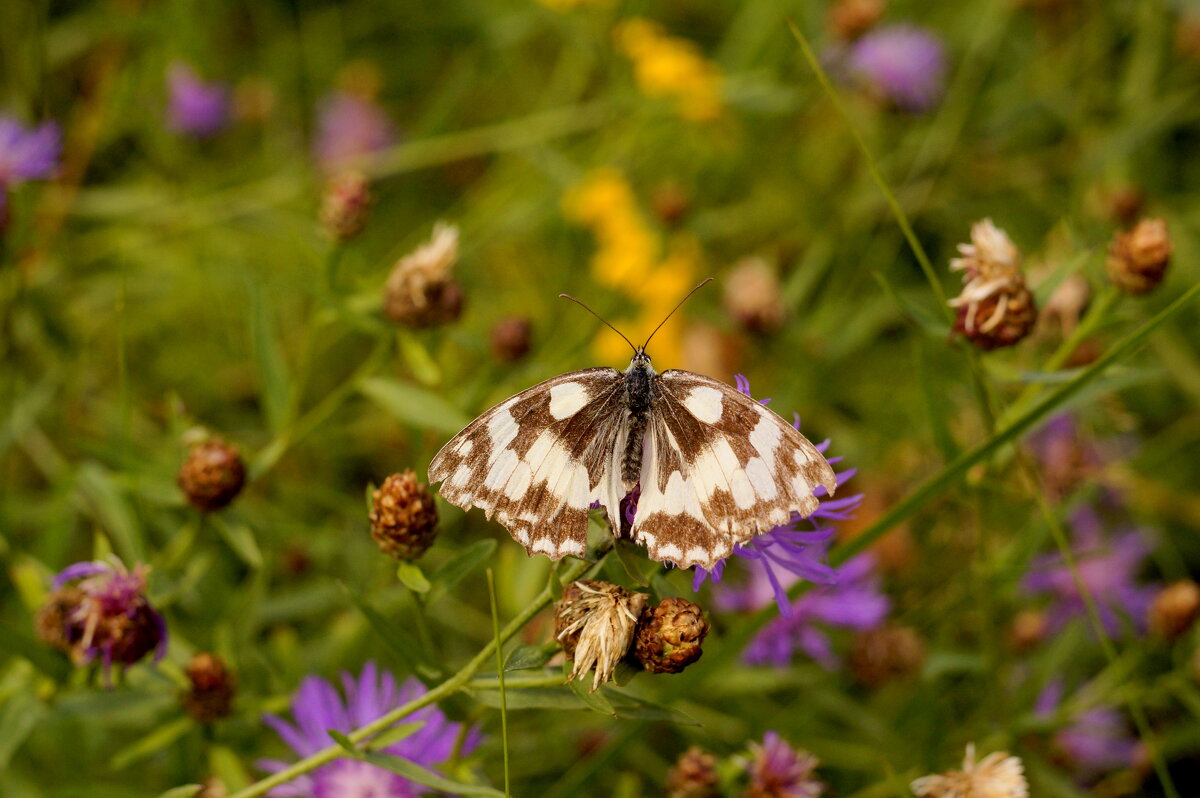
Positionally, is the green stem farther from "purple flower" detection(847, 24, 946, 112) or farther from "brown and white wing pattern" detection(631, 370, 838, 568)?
"purple flower" detection(847, 24, 946, 112)

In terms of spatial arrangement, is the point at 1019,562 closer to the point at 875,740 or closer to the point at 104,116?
the point at 875,740

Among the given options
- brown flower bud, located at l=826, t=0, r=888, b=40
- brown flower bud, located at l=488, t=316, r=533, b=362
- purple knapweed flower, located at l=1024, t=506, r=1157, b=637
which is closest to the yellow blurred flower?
brown flower bud, located at l=826, t=0, r=888, b=40

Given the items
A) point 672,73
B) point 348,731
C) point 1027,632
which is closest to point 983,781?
point 1027,632

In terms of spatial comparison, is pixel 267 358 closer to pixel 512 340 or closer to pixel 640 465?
pixel 512 340

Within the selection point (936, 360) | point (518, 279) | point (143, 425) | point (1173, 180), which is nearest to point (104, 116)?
Result: point (143, 425)

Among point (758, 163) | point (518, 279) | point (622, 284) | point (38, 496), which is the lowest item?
point (38, 496)

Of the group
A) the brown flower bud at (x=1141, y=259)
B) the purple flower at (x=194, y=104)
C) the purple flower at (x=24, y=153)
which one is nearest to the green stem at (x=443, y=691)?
the brown flower bud at (x=1141, y=259)

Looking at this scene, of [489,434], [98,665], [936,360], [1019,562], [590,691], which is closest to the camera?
[590,691]
